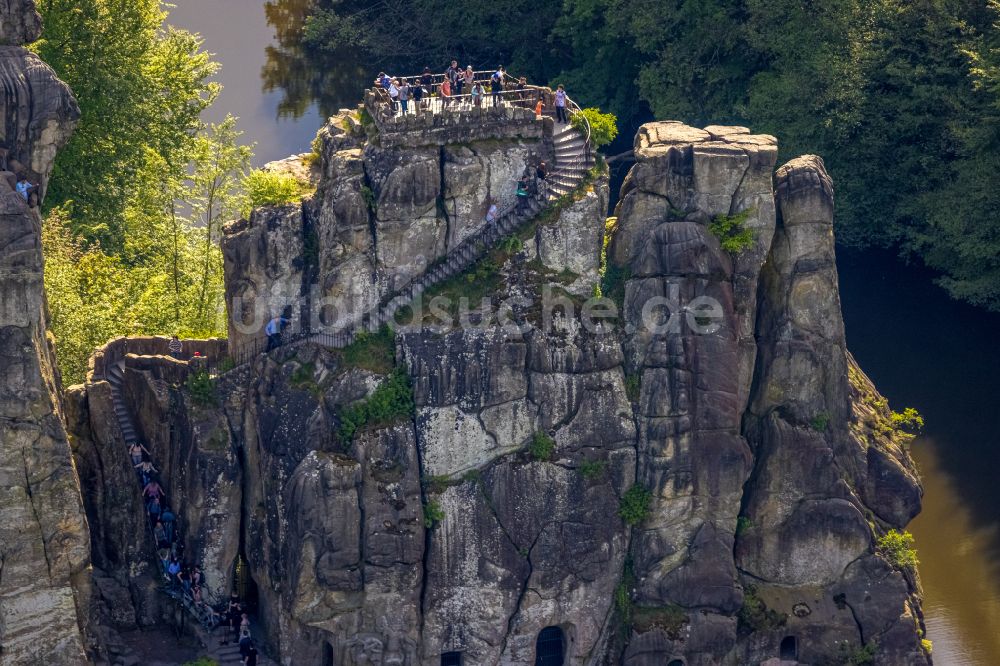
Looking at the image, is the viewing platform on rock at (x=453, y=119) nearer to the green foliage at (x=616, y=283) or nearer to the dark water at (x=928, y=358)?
the green foliage at (x=616, y=283)

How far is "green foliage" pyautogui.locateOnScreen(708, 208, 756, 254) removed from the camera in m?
68.1

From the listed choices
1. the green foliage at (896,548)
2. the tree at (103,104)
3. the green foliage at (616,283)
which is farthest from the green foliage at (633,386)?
the tree at (103,104)

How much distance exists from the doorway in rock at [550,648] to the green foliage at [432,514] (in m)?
6.28

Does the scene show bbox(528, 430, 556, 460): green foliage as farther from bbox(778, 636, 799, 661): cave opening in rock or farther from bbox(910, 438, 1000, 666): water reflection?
bbox(910, 438, 1000, 666): water reflection

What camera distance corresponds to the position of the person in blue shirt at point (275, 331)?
67.3 metres

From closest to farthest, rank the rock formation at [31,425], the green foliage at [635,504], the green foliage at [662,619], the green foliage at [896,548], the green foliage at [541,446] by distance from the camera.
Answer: the rock formation at [31,425], the green foliage at [541,446], the green foliage at [635,504], the green foliage at [662,619], the green foliage at [896,548]

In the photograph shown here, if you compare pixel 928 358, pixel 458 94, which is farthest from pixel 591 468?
pixel 928 358

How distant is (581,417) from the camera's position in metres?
67.8

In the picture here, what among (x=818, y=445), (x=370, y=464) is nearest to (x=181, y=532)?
(x=370, y=464)

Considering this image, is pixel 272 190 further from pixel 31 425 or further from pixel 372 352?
pixel 31 425

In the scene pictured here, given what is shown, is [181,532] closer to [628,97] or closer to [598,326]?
[598,326]

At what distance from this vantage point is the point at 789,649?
7125 cm

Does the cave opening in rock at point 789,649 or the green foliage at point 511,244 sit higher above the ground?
the green foliage at point 511,244

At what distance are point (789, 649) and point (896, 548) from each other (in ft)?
17.9
